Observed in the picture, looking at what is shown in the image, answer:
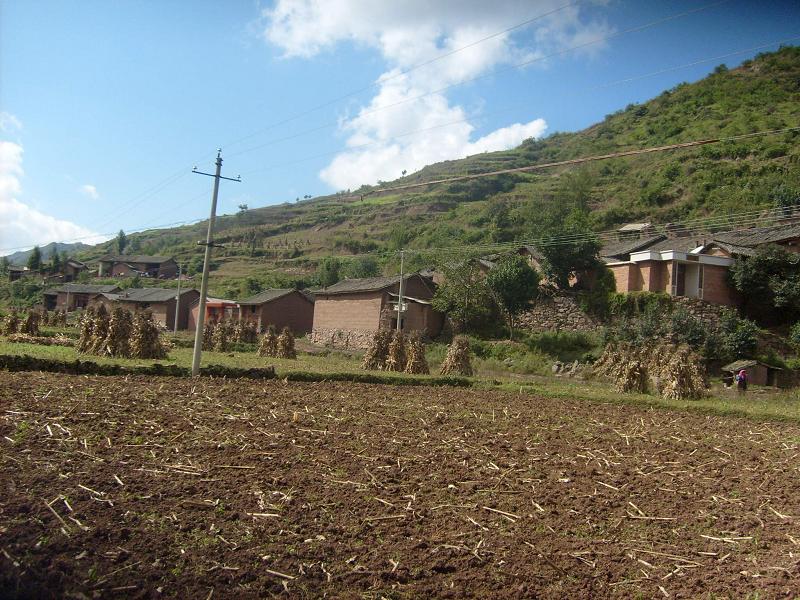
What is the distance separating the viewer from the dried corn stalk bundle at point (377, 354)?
2661cm

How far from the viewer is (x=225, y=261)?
80062 millimetres

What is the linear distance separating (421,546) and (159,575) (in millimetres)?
2433

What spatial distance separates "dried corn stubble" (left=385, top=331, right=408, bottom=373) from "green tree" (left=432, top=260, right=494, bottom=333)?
1501 centimetres

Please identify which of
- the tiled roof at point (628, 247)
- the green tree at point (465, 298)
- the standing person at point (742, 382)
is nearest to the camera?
the standing person at point (742, 382)

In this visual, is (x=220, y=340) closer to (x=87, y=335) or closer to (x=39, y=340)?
(x=39, y=340)

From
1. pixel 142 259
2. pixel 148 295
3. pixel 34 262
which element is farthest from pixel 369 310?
pixel 34 262

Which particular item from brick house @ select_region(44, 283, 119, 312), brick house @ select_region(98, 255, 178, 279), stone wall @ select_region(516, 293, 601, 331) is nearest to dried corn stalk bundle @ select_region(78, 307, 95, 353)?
stone wall @ select_region(516, 293, 601, 331)

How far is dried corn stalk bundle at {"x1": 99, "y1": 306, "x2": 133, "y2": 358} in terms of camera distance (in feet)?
72.0

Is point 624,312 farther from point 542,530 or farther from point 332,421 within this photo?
point 542,530

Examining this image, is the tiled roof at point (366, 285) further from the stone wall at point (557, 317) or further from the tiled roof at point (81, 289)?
the tiled roof at point (81, 289)

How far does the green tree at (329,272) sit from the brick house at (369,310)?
1724cm

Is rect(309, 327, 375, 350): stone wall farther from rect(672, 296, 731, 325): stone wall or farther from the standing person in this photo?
the standing person

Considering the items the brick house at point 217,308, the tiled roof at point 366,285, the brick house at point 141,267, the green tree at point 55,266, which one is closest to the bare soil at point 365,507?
the tiled roof at point 366,285

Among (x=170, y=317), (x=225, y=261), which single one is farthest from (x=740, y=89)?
(x=170, y=317)
